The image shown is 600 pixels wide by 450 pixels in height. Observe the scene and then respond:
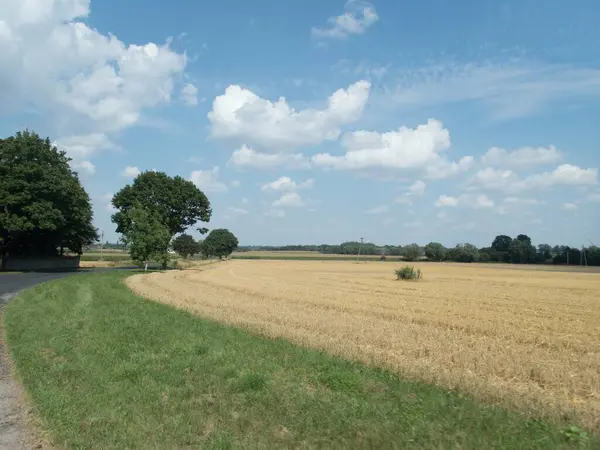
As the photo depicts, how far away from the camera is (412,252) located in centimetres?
15075

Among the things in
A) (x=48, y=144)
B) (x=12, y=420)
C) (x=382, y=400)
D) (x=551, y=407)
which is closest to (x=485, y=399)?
(x=551, y=407)

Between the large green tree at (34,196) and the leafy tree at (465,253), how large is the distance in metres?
107

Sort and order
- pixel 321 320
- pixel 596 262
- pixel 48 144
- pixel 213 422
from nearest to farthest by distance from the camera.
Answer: pixel 213 422
pixel 321 320
pixel 48 144
pixel 596 262

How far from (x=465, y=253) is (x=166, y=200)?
3748 inches

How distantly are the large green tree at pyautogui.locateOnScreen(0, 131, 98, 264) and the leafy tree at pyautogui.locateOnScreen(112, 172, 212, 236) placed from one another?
32.6 feet

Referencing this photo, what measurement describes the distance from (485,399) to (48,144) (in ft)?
206

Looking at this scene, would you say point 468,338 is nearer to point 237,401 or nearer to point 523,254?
point 237,401

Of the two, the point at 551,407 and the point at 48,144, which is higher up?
the point at 48,144

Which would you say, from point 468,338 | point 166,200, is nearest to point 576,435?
point 468,338

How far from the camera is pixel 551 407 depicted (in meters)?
7.12

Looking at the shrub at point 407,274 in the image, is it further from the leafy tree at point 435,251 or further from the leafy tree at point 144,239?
the leafy tree at point 435,251

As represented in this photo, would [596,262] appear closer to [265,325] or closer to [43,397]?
[265,325]

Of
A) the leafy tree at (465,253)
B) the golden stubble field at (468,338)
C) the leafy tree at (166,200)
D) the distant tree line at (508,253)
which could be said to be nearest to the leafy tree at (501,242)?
the distant tree line at (508,253)

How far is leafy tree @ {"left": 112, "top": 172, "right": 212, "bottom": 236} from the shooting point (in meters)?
73.8
